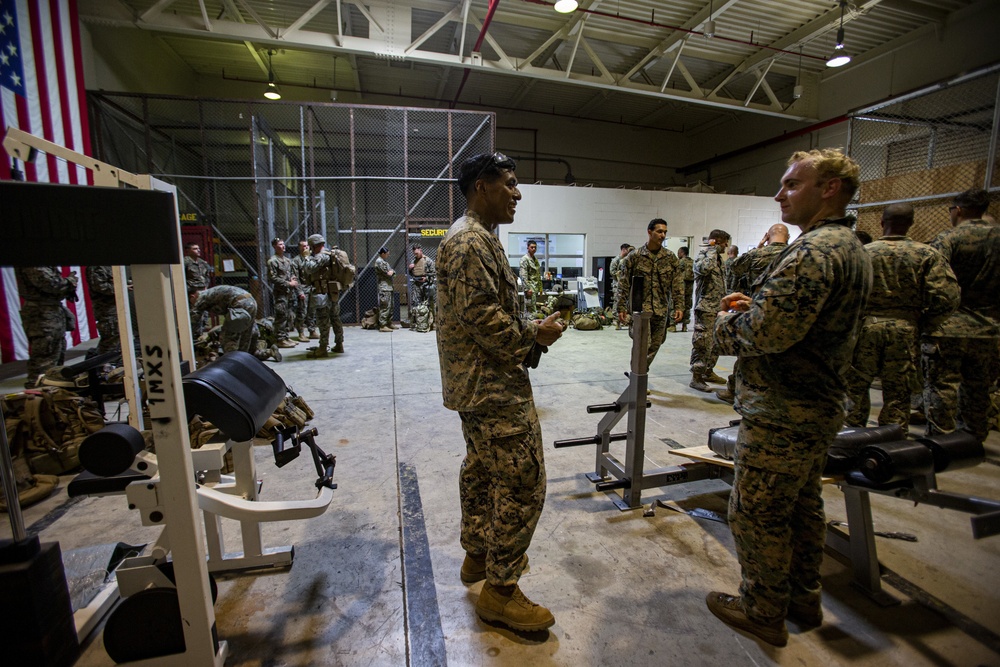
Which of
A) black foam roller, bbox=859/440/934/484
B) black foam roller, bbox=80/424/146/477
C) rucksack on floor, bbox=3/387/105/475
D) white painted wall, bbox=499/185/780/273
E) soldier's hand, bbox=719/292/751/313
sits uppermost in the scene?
white painted wall, bbox=499/185/780/273

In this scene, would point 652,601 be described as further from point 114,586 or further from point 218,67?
point 218,67

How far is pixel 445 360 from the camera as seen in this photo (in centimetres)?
167

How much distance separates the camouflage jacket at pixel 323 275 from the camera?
6750 millimetres

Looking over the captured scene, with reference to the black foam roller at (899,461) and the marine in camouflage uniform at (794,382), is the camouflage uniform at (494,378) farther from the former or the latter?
the black foam roller at (899,461)

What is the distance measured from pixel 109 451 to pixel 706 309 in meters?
5.55

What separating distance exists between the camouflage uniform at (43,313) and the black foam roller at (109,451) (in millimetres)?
4636

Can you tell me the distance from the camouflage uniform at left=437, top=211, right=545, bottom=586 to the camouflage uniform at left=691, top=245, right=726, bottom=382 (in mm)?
4069

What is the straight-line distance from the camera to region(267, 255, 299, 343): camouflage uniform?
7.46m

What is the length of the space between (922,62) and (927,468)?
1257 centimetres

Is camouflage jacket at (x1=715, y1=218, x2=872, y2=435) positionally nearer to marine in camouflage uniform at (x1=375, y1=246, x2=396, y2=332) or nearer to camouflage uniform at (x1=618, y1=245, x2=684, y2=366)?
camouflage uniform at (x1=618, y1=245, x2=684, y2=366)

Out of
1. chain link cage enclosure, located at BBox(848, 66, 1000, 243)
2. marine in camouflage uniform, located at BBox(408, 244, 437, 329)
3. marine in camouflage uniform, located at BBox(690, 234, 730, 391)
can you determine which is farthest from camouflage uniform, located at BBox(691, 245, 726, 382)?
marine in camouflage uniform, located at BBox(408, 244, 437, 329)

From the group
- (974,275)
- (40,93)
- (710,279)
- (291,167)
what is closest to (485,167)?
(974,275)

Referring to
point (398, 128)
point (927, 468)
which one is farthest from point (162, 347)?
point (398, 128)

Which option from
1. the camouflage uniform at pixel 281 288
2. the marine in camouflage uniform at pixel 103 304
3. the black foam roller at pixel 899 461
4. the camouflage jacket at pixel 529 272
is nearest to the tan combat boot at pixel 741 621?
the black foam roller at pixel 899 461
